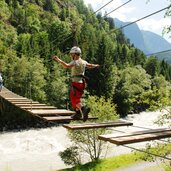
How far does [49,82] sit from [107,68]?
38.5 ft

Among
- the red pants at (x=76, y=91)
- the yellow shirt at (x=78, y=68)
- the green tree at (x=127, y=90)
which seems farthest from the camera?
the green tree at (x=127, y=90)

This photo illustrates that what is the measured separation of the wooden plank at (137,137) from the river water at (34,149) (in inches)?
1057

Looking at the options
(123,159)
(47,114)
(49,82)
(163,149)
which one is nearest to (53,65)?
(49,82)

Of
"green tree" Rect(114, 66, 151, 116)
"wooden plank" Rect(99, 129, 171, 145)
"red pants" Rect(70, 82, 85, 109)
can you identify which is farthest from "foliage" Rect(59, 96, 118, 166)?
"wooden plank" Rect(99, 129, 171, 145)

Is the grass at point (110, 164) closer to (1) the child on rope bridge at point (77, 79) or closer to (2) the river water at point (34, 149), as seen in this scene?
(2) the river water at point (34, 149)

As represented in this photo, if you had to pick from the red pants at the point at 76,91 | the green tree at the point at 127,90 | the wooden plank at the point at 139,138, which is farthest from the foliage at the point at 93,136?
the wooden plank at the point at 139,138

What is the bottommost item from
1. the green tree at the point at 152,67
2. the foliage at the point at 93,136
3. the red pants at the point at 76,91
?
the foliage at the point at 93,136

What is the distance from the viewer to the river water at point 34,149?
105 feet

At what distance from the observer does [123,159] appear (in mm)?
32188

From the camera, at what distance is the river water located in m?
32.0

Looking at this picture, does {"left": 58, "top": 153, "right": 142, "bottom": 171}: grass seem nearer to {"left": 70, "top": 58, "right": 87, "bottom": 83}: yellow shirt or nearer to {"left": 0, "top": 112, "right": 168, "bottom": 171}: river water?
{"left": 0, "top": 112, "right": 168, "bottom": 171}: river water

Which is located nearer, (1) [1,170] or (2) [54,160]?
(1) [1,170]

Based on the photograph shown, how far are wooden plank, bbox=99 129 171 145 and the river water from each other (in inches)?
1057

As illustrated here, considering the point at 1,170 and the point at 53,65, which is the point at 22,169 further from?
the point at 53,65
